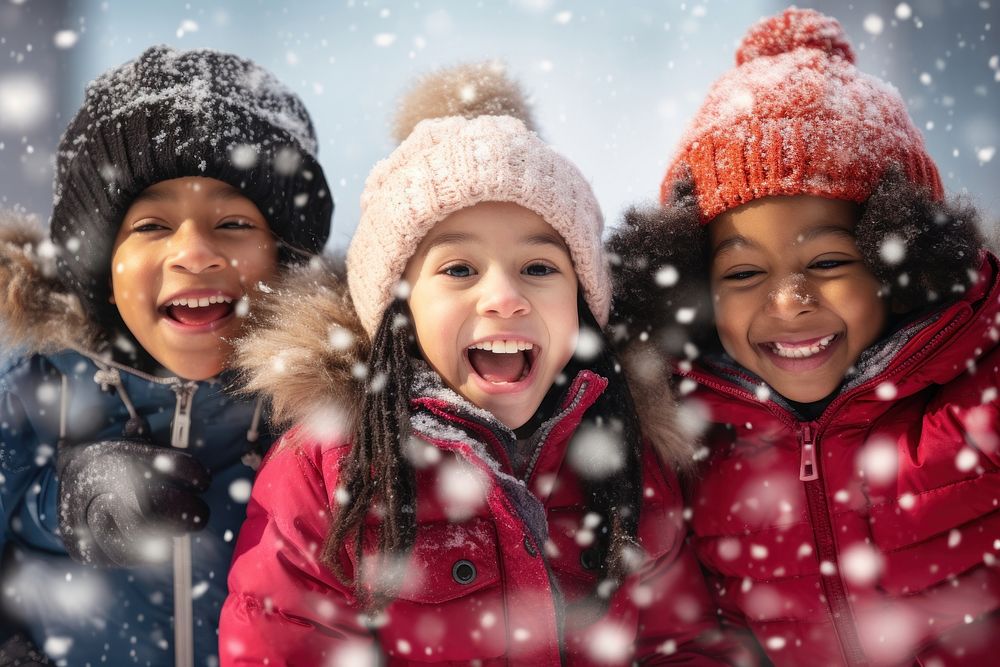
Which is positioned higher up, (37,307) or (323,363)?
(37,307)

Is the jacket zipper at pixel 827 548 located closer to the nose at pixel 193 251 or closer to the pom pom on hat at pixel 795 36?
the pom pom on hat at pixel 795 36

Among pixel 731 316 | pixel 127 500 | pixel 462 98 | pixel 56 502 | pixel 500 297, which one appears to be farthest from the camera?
pixel 462 98

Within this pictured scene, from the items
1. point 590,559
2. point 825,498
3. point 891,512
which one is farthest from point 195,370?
point 891,512

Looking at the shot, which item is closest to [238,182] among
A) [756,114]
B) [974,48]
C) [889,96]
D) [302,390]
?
[302,390]

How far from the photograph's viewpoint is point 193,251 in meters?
2.17

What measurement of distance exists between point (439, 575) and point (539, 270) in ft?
2.57

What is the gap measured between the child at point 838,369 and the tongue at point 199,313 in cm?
123

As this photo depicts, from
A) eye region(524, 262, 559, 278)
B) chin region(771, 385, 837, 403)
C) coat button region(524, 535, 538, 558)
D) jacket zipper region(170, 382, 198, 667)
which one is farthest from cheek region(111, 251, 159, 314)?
chin region(771, 385, 837, 403)

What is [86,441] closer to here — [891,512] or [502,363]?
[502,363]

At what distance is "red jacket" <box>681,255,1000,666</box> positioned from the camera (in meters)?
2.00

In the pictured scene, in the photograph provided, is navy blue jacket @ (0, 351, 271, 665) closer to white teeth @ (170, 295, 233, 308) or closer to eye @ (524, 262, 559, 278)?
white teeth @ (170, 295, 233, 308)

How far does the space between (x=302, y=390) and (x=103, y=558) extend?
77 centimetres

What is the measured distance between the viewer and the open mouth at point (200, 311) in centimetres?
A: 226

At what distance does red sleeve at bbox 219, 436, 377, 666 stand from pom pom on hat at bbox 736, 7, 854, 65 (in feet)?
5.65
